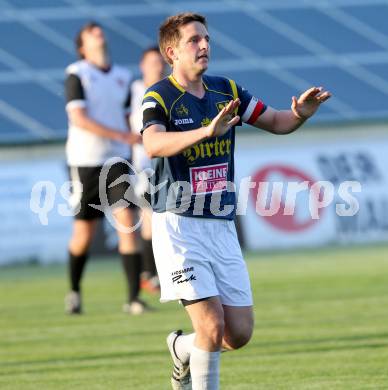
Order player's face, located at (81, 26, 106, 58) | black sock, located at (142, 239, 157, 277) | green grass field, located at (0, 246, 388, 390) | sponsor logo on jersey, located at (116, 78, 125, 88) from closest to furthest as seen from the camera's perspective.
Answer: green grass field, located at (0, 246, 388, 390) < player's face, located at (81, 26, 106, 58) < sponsor logo on jersey, located at (116, 78, 125, 88) < black sock, located at (142, 239, 157, 277)

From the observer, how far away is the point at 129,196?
1107 centimetres

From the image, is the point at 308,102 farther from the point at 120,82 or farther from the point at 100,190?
the point at 120,82

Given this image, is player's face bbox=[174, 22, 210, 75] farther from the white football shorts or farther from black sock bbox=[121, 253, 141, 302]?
black sock bbox=[121, 253, 141, 302]

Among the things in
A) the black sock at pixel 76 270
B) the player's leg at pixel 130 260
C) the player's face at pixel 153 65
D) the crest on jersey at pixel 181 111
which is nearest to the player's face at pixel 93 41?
the player's face at pixel 153 65

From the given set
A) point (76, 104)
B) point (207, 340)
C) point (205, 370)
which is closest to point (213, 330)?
point (207, 340)

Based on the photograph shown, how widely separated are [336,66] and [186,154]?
61.2 ft

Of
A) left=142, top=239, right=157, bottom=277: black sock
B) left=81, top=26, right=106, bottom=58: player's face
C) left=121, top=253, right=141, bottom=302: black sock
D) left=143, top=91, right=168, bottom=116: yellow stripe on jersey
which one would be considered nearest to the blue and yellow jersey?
left=143, top=91, right=168, bottom=116: yellow stripe on jersey

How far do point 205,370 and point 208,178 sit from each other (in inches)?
38.9

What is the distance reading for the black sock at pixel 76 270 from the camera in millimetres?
11320

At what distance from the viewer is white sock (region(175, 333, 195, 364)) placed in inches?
259

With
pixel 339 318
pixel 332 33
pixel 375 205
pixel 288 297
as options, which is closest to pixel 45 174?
pixel 375 205

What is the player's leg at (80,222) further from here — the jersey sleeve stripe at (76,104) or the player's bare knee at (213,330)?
the player's bare knee at (213,330)

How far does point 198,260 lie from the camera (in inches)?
241

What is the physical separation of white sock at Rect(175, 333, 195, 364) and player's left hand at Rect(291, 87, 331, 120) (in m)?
1.33
